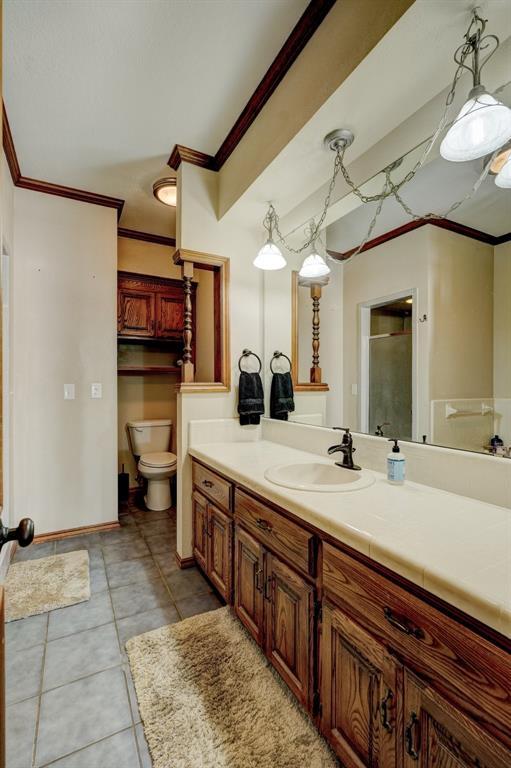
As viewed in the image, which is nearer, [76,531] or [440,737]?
[440,737]

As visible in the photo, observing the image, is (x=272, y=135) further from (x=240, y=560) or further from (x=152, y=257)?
(x=152, y=257)

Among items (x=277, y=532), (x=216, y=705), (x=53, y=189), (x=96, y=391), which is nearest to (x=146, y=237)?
(x=53, y=189)

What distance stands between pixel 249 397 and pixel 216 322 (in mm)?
559

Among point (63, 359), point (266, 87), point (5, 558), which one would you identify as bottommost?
point (5, 558)

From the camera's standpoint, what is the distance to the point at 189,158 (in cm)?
223

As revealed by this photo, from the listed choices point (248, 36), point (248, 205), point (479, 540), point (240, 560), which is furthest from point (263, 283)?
point (479, 540)

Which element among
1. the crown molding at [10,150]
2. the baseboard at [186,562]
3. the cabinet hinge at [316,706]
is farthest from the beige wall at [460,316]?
the crown molding at [10,150]

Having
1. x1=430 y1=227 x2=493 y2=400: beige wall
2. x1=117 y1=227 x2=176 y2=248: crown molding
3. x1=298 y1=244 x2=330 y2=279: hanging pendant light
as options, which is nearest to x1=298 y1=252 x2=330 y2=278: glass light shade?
x1=298 y1=244 x2=330 y2=279: hanging pendant light

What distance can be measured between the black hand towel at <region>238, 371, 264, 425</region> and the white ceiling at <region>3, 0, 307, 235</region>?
147 centimetres

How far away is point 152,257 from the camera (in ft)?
11.9

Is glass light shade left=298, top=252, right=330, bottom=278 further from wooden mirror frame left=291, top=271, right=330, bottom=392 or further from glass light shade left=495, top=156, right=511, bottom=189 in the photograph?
glass light shade left=495, top=156, right=511, bottom=189

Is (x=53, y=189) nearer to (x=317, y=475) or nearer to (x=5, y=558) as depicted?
(x=5, y=558)

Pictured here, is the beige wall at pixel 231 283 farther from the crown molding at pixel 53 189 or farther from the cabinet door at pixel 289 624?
the cabinet door at pixel 289 624

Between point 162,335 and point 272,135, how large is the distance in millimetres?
2147
